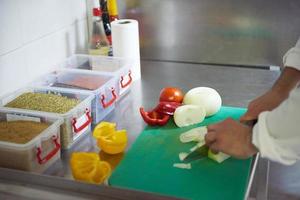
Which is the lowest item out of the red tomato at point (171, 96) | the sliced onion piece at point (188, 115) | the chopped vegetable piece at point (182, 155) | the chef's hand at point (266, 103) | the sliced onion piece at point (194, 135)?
the chopped vegetable piece at point (182, 155)

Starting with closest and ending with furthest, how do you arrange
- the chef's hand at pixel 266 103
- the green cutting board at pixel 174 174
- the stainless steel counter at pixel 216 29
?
the green cutting board at pixel 174 174 < the chef's hand at pixel 266 103 < the stainless steel counter at pixel 216 29

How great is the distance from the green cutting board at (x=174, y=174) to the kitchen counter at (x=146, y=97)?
0.08 metres

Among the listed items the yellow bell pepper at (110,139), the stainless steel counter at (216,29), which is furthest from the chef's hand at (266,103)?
the stainless steel counter at (216,29)

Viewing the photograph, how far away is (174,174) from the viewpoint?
84 centimetres

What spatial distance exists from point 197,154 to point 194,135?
0.18ft

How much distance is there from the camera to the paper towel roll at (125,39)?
1230 mm

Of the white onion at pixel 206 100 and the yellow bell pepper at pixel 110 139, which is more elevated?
the white onion at pixel 206 100

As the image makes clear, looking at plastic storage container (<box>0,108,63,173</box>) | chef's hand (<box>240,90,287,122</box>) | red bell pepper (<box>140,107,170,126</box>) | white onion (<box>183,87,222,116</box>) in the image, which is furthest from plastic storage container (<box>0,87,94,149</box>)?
chef's hand (<box>240,90,287,122</box>)

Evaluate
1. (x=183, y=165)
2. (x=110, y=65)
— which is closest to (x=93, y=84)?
(x=110, y=65)

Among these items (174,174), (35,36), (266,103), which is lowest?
(174,174)

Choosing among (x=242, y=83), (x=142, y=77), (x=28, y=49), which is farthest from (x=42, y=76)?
(x=242, y=83)

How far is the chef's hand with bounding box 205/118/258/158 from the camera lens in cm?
74

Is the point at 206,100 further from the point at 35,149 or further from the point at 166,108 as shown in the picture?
the point at 35,149

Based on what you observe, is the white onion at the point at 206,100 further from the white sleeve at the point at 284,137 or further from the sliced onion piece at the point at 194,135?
the white sleeve at the point at 284,137
